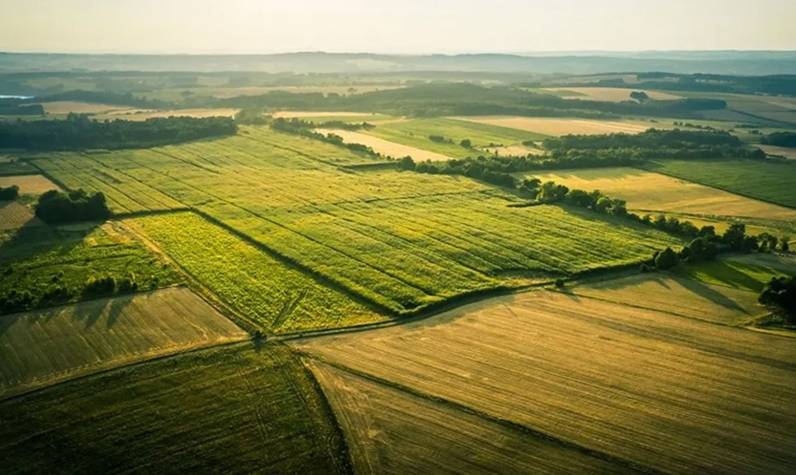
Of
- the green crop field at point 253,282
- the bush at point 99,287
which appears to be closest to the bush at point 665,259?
the green crop field at point 253,282

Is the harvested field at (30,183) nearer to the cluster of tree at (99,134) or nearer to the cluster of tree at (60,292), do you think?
the cluster of tree at (99,134)

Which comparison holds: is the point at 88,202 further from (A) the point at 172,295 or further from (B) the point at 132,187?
(A) the point at 172,295

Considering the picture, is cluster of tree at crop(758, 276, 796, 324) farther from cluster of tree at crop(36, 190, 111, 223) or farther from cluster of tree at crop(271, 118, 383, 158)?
cluster of tree at crop(271, 118, 383, 158)

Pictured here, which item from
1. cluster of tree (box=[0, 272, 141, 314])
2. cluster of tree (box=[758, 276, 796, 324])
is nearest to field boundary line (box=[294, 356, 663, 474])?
cluster of tree (box=[0, 272, 141, 314])

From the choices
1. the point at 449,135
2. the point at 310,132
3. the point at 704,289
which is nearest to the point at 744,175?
the point at 704,289

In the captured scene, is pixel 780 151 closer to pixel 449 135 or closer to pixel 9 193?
pixel 449 135

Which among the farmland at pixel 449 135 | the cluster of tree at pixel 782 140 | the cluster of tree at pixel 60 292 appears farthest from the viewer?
the cluster of tree at pixel 782 140

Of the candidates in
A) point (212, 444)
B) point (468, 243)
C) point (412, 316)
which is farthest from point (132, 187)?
point (212, 444)
